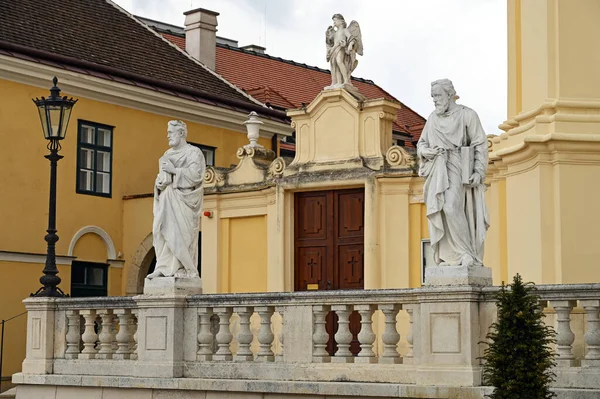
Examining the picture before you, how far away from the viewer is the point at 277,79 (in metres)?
35.8

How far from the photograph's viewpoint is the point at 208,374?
48.0 feet

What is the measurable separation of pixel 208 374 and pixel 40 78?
1108 cm

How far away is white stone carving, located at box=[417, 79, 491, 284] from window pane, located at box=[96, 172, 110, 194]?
1359cm

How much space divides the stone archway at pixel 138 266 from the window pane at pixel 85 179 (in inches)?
61.4

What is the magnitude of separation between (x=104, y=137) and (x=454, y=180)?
45.8 ft

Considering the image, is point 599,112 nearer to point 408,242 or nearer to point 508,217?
point 508,217

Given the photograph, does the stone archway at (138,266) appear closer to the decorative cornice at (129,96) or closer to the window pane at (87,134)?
the window pane at (87,134)

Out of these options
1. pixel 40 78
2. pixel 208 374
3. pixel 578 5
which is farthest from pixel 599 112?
pixel 40 78

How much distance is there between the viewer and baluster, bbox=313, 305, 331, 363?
13.8 meters

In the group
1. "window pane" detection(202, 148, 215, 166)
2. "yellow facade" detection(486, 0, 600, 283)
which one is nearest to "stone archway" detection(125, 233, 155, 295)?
"window pane" detection(202, 148, 215, 166)

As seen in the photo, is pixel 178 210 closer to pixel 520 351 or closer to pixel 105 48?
pixel 520 351

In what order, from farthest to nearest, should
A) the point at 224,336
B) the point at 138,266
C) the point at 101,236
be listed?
the point at 138,266 → the point at 101,236 → the point at 224,336

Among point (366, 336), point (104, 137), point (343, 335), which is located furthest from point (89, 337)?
point (104, 137)

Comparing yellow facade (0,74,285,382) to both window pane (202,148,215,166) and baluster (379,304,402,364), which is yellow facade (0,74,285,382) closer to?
window pane (202,148,215,166)
